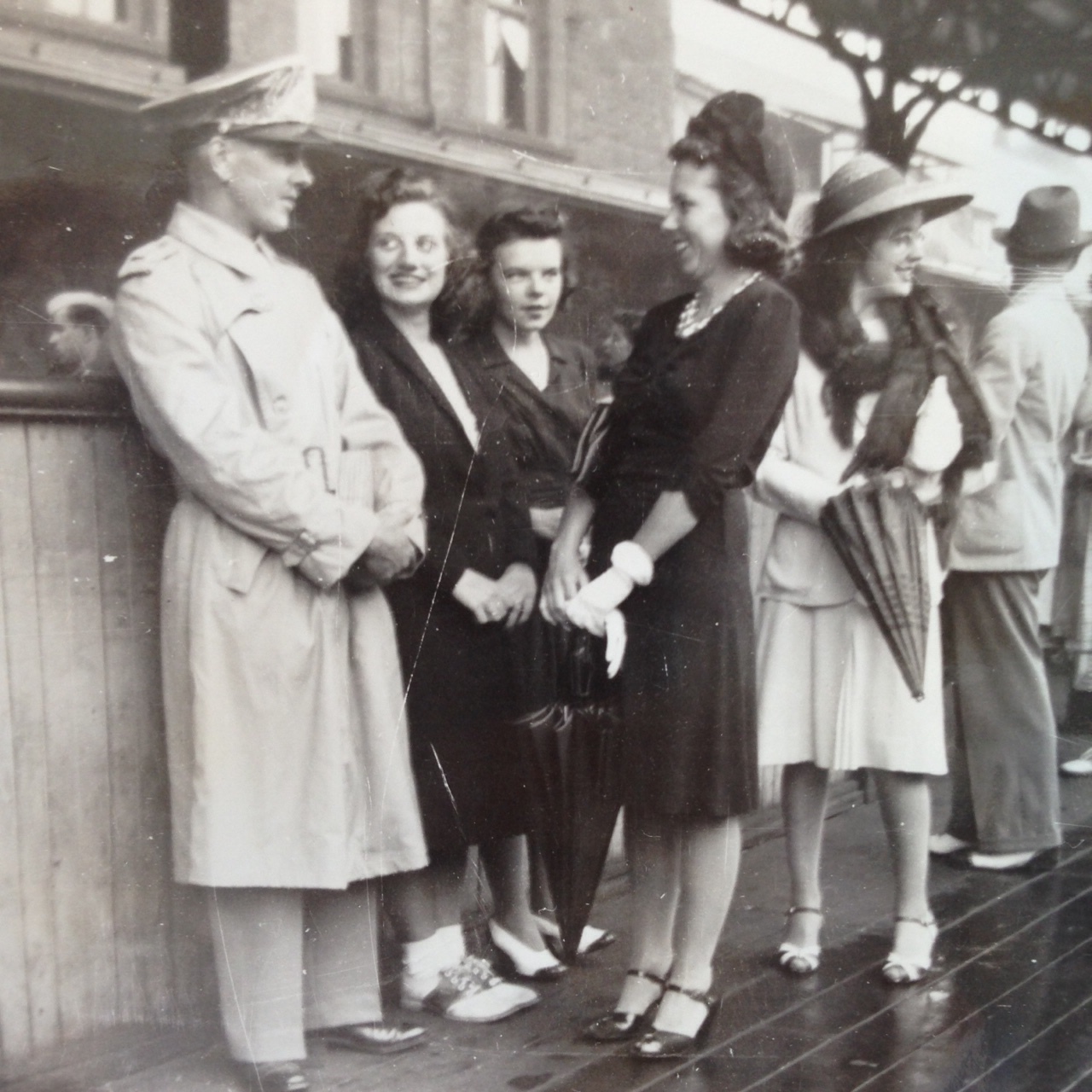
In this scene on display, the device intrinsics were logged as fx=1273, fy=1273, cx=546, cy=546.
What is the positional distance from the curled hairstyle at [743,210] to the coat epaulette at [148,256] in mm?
1132

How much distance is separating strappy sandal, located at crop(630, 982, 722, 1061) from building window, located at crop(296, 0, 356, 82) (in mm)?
2169

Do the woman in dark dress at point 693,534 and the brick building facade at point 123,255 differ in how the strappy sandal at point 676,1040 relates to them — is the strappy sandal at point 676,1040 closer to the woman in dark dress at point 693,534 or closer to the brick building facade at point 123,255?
the woman in dark dress at point 693,534

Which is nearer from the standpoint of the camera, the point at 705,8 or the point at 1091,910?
the point at 705,8

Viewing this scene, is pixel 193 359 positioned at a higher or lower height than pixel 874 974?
higher

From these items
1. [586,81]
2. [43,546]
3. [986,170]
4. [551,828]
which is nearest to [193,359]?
[43,546]

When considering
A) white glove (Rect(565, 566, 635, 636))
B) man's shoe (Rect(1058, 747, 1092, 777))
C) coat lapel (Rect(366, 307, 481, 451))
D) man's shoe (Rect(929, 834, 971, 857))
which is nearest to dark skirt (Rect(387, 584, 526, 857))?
white glove (Rect(565, 566, 635, 636))

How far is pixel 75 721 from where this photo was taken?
105 inches

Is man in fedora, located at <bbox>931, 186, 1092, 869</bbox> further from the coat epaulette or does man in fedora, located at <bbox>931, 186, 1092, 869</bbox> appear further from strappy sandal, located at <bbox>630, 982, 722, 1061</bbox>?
the coat epaulette

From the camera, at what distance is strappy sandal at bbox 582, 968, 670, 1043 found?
2.93 metres

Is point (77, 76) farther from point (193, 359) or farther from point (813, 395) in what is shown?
point (813, 395)

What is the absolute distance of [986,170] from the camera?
3229 mm

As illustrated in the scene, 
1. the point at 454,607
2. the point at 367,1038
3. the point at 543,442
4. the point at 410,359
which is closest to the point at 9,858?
the point at 367,1038

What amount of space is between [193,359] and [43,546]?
1.63 ft

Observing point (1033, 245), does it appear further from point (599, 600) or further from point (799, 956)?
point (799, 956)
